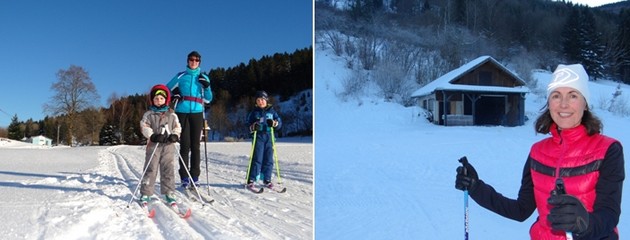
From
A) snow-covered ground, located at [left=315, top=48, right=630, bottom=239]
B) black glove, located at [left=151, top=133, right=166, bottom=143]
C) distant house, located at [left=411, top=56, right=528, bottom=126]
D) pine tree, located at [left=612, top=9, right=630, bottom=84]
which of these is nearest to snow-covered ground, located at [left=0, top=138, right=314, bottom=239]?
black glove, located at [left=151, top=133, right=166, bottom=143]

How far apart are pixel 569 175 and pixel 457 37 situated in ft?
77.0

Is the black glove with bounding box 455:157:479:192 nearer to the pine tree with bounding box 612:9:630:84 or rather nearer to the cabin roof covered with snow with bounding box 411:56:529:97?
the cabin roof covered with snow with bounding box 411:56:529:97

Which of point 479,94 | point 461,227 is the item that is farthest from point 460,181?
point 479,94

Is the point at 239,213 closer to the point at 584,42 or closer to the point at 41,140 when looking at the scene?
the point at 41,140

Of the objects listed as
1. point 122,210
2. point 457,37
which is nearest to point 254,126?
point 122,210

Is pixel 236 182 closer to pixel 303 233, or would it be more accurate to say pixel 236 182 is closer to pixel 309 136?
pixel 303 233

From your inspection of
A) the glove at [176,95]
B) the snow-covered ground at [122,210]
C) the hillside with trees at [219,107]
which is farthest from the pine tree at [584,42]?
the glove at [176,95]

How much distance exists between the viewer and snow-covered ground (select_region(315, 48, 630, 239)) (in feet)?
13.3

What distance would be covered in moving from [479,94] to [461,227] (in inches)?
554

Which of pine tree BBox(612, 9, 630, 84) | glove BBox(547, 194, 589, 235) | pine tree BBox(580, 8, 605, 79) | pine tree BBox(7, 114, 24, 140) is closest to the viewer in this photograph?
glove BBox(547, 194, 589, 235)

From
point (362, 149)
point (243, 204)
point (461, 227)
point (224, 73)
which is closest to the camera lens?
point (243, 204)

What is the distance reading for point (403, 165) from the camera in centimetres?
886

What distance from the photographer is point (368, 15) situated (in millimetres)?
21016

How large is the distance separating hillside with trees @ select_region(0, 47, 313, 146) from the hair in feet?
6.76
